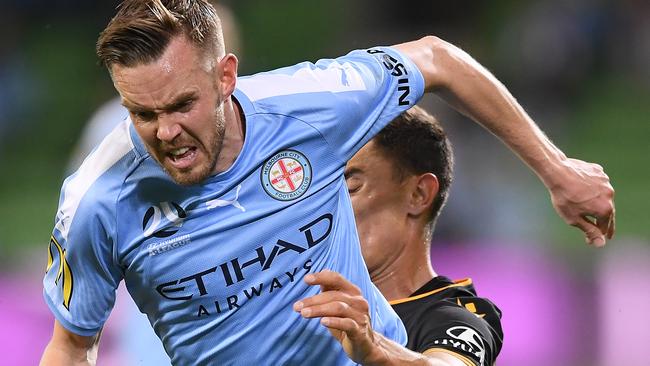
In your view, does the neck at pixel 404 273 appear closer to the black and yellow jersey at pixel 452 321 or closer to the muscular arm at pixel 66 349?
the black and yellow jersey at pixel 452 321

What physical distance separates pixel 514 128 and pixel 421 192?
0.75 meters

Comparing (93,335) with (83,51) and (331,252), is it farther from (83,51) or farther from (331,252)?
(83,51)

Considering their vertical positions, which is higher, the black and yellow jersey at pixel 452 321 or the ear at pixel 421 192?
the ear at pixel 421 192

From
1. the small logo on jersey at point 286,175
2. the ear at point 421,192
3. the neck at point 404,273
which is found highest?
the small logo on jersey at point 286,175

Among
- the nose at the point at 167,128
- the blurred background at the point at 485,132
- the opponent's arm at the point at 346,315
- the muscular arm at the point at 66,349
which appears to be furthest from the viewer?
the blurred background at the point at 485,132

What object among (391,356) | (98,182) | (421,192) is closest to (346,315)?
(391,356)

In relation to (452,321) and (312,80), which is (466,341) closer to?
(452,321)

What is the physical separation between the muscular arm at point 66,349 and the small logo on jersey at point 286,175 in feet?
2.25

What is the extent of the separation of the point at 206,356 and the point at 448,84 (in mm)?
1131

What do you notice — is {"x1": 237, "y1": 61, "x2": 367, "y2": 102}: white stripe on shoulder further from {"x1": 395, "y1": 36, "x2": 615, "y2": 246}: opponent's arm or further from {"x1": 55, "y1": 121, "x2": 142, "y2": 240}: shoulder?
{"x1": 55, "y1": 121, "x2": 142, "y2": 240}: shoulder

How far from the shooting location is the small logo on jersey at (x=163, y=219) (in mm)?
3318

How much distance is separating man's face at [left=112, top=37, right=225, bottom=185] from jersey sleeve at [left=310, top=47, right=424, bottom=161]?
344 mm

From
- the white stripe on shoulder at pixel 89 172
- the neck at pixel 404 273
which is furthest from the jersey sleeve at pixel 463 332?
the white stripe on shoulder at pixel 89 172

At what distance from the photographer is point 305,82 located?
3510mm
